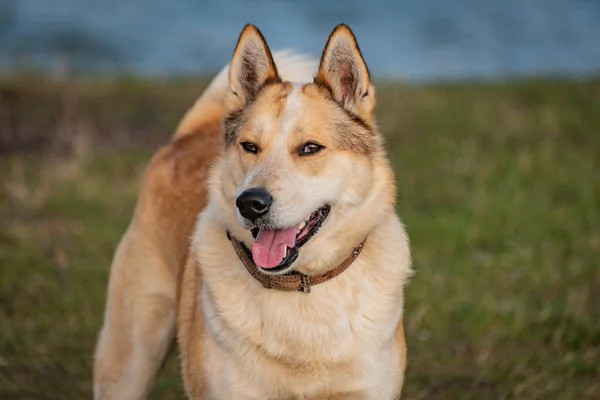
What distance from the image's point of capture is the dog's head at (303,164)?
343 centimetres

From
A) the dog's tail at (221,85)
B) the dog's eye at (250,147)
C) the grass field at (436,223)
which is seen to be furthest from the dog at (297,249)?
the grass field at (436,223)

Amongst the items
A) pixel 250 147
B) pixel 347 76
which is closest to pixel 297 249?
pixel 250 147

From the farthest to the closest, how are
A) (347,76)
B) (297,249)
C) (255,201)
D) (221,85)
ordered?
1. (221,85)
2. (347,76)
3. (297,249)
4. (255,201)

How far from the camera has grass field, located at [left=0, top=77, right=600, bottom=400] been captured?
5375mm

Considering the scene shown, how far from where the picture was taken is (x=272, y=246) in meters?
3.45

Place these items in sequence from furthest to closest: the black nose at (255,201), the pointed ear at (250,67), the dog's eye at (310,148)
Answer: the pointed ear at (250,67)
the dog's eye at (310,148)
the black nose at (255,201)

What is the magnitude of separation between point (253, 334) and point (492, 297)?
316 centimetres

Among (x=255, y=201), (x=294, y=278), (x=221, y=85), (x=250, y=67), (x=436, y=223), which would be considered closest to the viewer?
(x=255, y=201)

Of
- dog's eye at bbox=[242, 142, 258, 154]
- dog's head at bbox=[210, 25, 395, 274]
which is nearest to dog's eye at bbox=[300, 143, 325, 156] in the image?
dog's head at bbox=[210, 25, 395, 274]

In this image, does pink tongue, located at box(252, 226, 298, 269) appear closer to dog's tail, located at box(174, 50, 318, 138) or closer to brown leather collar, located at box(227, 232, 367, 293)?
brown leather collar, located at box(227, 232, 367, 293)

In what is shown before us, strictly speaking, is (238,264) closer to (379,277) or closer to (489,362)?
(379,277)

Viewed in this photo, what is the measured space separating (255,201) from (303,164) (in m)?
0.29

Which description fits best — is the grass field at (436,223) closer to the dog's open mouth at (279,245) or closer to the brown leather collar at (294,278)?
the brown leather collar at (294,278)

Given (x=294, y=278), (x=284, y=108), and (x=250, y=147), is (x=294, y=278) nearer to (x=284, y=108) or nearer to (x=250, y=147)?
(x=250, y=147)
